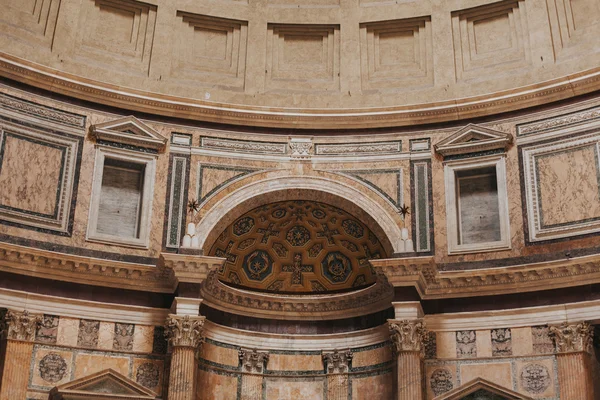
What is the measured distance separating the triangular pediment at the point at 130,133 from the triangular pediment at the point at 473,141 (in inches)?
272

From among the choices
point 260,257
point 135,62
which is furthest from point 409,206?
point 135,62

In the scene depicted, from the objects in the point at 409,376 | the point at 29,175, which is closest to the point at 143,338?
the point at 29,175

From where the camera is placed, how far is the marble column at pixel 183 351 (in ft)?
61.1

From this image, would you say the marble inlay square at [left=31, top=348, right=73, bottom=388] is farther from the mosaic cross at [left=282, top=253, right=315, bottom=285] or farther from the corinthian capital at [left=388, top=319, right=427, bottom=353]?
the corinthian capital at [left=388, top=319, right=427, bottom=353]

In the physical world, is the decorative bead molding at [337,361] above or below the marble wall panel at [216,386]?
above

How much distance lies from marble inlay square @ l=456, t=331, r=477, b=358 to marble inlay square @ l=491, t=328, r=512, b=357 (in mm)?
425

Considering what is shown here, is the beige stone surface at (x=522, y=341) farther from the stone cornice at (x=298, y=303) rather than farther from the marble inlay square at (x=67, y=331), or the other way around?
the marble inlay square at (x=67, y=331)

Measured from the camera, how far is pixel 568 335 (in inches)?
730

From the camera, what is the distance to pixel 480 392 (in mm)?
19000

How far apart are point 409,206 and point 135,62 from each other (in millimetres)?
7867

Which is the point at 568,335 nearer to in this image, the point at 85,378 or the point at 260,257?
the point at 260,257

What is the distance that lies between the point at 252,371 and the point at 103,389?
3.89 meters

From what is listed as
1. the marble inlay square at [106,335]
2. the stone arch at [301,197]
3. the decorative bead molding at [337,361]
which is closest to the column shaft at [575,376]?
the stone arch at [301,197]

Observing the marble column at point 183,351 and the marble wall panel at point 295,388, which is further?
the marble wall panel at point 295,388
